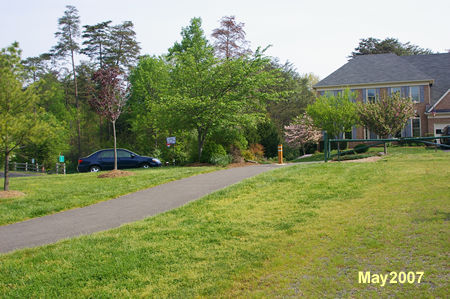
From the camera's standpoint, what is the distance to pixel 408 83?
38.7 meters

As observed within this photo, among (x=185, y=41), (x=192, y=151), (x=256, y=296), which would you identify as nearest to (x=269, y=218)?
(x=256, y=296)

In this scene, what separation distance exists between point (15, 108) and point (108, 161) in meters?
10.4

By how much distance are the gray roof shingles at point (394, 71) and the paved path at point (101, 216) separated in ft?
101

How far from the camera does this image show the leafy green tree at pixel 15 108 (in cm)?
1255

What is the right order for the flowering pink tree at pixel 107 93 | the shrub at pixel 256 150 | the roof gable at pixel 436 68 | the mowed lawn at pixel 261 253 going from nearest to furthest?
the mowed lawn at pixel 261 253, the flowering pink tree at pixel 107 93, the shrub at pixel 256 150, the roof gable at pixel 436 68

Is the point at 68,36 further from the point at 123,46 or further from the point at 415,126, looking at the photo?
the point at 415,126

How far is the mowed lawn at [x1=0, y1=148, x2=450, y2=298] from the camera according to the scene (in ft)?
14.6

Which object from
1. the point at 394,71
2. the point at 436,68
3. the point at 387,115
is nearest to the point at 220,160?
the point at 387,115

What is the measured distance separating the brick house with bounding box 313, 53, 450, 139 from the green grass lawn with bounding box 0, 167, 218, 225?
1093 inches

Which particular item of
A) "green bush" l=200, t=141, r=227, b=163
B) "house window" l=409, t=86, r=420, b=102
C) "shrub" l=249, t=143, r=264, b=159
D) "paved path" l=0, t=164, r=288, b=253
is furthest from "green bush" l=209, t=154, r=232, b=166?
"house window" l=409, t=86, r=420, b=102

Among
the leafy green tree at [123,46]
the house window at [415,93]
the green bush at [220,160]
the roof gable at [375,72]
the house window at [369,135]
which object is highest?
the leafy green tree at [123,46]

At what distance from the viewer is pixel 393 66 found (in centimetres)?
4050

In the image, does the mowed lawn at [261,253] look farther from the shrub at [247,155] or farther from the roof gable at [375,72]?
the roof gable at [375,72]

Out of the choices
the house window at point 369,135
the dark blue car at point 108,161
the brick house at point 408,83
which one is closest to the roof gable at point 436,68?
the brick house at point 408,83
